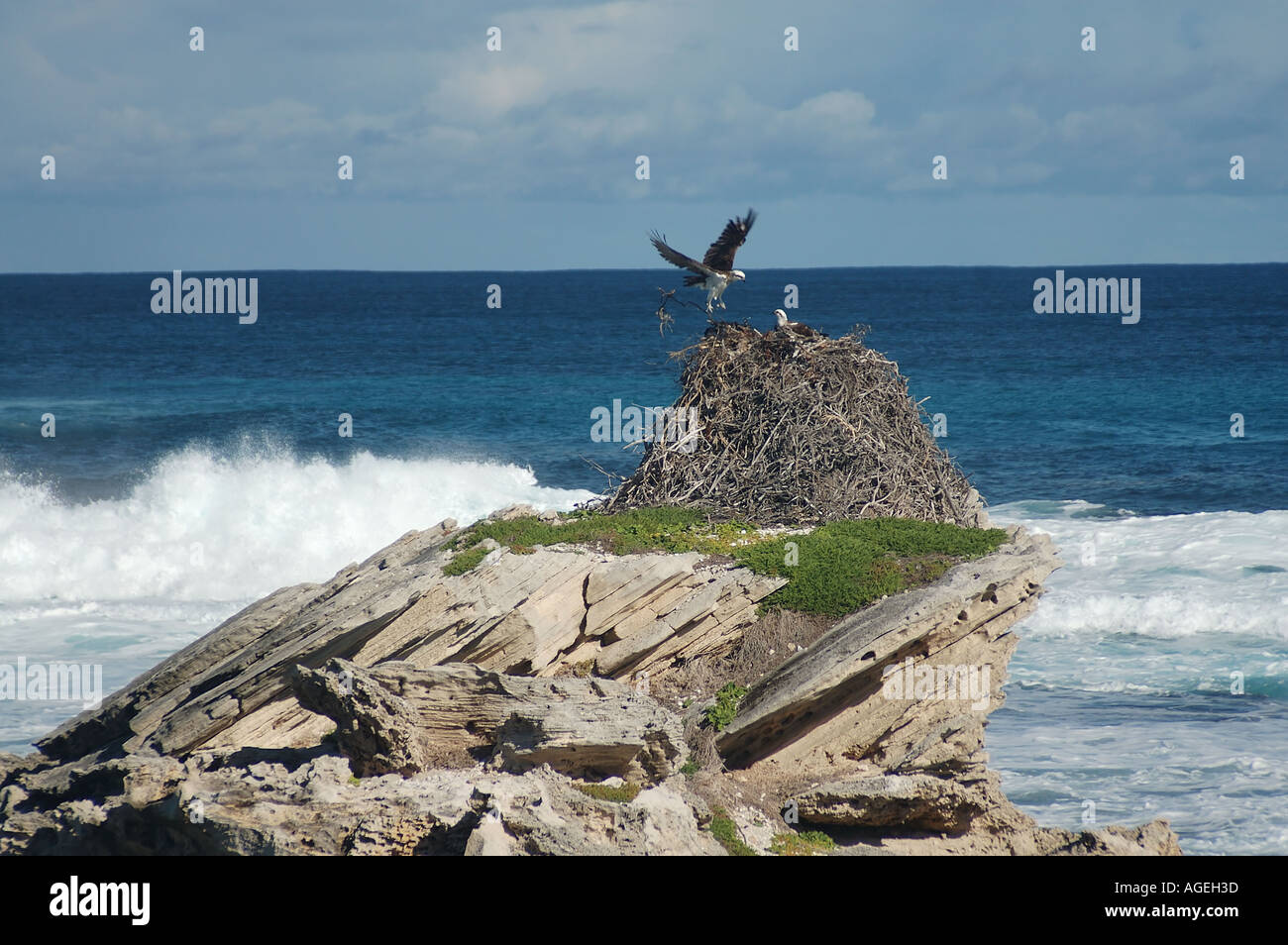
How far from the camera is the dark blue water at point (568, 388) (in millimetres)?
36969

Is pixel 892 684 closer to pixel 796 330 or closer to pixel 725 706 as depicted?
pixel 725 706

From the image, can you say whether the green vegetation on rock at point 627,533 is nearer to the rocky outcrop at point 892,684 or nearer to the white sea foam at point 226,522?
the rocky outcrop at point 892,684

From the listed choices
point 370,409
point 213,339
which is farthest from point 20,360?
point 370,409

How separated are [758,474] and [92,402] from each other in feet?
131

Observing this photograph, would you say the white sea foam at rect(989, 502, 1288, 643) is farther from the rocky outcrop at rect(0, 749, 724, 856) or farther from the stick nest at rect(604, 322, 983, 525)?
the rocky outcrop at rect(0, 749, 724, 856)

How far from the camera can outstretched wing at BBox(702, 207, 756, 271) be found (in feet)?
50.9

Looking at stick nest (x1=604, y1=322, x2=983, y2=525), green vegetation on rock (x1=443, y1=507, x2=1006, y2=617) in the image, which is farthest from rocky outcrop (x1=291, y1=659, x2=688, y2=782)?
stick nest (x1=604, y1=322, x2=983, y2=525)

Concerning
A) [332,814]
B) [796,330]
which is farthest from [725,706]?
[796,330]

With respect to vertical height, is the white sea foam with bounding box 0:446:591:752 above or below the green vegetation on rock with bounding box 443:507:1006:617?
below

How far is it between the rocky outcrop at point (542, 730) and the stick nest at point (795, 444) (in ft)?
7.37

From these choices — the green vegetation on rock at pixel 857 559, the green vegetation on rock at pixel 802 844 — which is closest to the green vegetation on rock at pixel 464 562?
the green vegetation on rock at pixel 857 559

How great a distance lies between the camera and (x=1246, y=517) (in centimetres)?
2947

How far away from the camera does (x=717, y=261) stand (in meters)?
15.9

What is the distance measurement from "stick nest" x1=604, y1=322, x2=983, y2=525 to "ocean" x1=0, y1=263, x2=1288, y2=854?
4446mm
